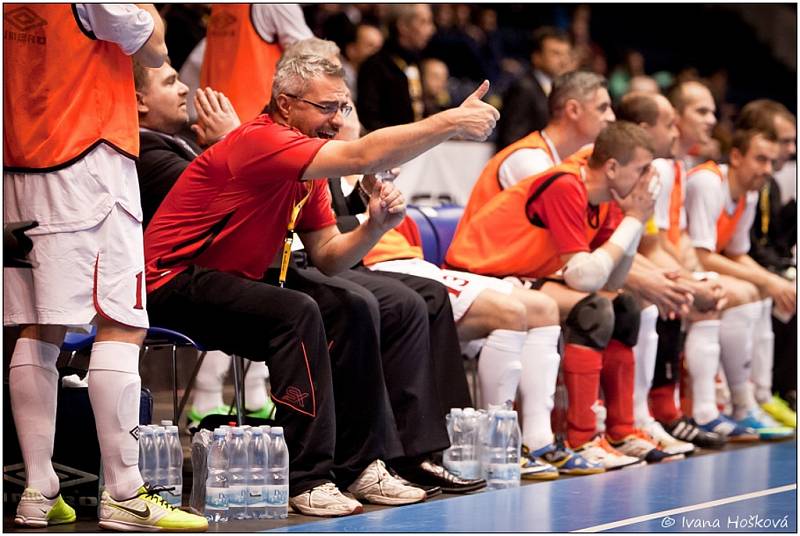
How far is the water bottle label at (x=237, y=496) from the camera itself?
4.67 m

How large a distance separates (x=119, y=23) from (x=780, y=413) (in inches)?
198

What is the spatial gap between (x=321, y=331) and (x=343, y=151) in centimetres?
74

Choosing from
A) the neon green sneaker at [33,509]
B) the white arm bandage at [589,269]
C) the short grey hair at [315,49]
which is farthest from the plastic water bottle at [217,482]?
the white arm bandage at [589,269]

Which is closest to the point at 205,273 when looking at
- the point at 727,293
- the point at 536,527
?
the point at 536,527

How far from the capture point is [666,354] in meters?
7.14

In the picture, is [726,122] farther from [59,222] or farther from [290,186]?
[59,222]

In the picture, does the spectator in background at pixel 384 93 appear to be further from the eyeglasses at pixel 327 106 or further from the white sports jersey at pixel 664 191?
the eyeglasses at pixel 327 106

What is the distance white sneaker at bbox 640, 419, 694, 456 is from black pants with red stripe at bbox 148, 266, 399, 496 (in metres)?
1.97

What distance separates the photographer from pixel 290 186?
4.85 m

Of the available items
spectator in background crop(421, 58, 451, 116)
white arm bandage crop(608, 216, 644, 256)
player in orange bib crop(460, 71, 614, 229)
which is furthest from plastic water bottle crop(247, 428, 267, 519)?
spectator in background crop(421, 58, 451, 116)

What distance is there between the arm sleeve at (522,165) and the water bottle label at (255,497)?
2530mm

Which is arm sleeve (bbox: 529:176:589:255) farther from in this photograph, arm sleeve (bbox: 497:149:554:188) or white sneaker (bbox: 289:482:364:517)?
white sneaker (bbox: 289:482:364:517)

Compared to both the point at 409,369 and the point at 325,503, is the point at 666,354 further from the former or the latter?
the point at 325,503

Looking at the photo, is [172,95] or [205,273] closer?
[205,273]
